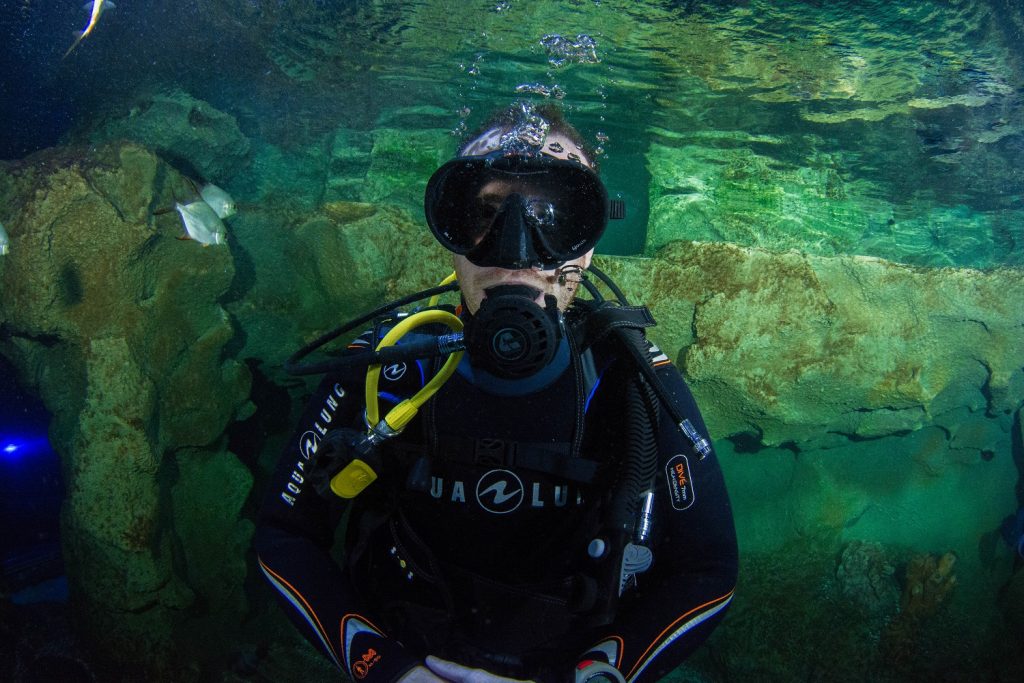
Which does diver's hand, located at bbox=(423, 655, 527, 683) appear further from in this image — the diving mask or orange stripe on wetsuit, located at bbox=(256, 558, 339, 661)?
the diving mask

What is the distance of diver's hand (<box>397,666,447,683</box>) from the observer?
74.7 inches

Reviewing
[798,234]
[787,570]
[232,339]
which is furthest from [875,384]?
[232,339]

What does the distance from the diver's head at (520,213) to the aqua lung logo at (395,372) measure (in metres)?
0.50

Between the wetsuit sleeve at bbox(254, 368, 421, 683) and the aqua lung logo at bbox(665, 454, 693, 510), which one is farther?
the aqua lung logo at bbox(665, 454, 693, 510)

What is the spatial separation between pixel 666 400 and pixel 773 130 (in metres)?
8.19

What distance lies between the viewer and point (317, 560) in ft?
7.71

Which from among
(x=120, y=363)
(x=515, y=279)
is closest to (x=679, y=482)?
(x=515, y=279)

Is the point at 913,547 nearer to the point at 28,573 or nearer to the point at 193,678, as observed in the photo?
the point at 193,678

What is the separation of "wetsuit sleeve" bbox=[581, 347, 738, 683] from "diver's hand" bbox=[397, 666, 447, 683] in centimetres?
63

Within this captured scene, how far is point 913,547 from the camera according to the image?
8242 mm

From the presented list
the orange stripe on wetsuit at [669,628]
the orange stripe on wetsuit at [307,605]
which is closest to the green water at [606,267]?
the orange stripe on wetsuit at [307,605]

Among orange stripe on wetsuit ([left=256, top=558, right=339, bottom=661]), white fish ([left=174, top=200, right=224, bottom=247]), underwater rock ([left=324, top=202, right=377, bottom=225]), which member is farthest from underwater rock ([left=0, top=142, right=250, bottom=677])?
orange stripe on wetsuit ([left=256, top=558, right=339, bottom=661])

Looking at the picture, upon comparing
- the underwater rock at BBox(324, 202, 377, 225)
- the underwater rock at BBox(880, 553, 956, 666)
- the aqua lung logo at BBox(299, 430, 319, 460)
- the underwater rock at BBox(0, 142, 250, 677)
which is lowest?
the underwater rock at BBox(880, 553, 956, 666)

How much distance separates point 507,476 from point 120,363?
415 cm
